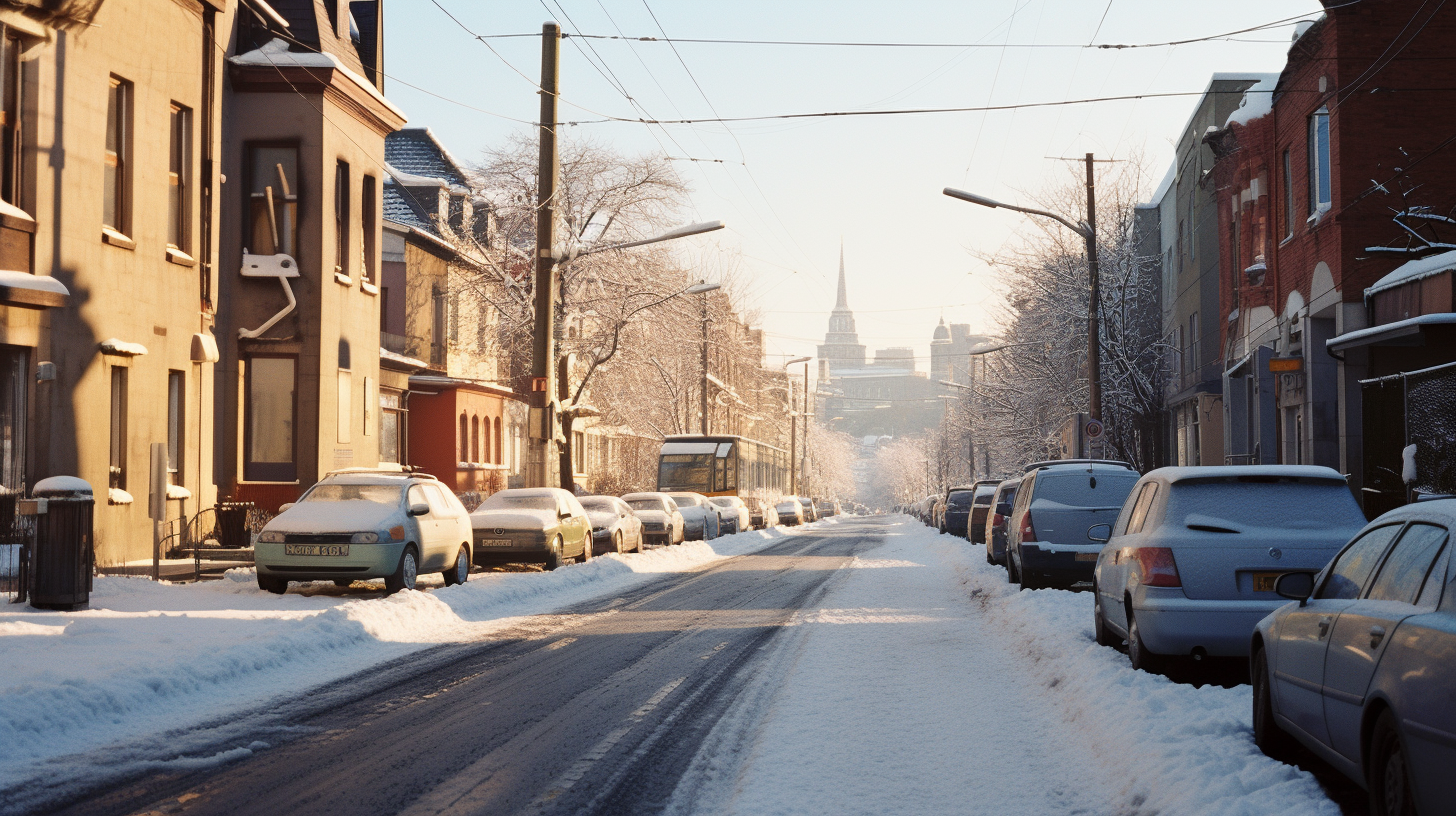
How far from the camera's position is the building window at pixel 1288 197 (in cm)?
2592

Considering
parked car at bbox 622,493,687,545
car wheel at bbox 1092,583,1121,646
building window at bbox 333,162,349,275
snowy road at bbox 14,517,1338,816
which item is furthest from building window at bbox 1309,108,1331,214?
building window at bbox 333,162,349,275

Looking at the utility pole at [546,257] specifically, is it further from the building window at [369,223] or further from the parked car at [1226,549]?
the parked car at [1226,549]

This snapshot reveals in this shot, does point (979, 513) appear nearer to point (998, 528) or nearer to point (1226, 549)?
point (998, 528)

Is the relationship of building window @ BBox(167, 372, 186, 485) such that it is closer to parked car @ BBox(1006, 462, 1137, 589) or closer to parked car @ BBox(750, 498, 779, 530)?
parked car @ BBox(1006, 462, 1137, 589)

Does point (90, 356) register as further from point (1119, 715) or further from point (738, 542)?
point (738, 542)

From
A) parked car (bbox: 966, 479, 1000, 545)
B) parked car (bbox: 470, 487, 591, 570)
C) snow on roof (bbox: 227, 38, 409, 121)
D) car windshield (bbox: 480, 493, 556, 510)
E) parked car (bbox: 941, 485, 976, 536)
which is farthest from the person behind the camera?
parked car (bbox: 941, 485, 976, 536)

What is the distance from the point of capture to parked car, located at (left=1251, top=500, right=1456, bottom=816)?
4.51 meters

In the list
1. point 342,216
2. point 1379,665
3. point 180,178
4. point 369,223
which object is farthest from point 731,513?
point 1379,665

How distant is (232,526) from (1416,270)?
1969 cm

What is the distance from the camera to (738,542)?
1543 inches

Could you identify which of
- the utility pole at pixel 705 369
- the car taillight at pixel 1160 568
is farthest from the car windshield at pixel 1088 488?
the utility pole at pixel 705 369

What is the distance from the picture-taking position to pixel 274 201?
2634cm

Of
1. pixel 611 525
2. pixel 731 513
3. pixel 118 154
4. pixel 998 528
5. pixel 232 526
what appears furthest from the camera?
pixel 731 513

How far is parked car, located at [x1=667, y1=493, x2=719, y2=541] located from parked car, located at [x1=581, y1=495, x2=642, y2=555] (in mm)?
7368
